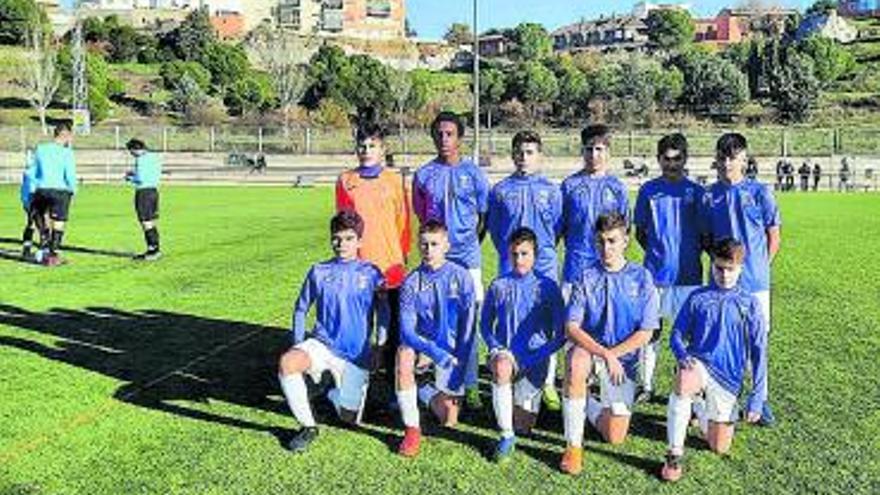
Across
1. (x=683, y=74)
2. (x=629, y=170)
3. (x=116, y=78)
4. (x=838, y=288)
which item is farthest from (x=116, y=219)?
(x=683, y=74)

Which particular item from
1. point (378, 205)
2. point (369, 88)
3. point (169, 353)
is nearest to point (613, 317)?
point (378, 205)

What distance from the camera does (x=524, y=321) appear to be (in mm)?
5898

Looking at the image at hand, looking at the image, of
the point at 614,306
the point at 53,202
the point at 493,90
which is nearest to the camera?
the point at 614,306

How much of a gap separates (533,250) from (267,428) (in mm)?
2045

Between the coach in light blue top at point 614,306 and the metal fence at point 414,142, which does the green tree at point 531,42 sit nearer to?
the metal fence at point 414,142

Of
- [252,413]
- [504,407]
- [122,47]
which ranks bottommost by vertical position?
[252,413]

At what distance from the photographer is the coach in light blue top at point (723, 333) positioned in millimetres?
5676

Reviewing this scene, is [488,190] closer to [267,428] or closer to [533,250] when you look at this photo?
[533,250]

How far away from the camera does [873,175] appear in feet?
128

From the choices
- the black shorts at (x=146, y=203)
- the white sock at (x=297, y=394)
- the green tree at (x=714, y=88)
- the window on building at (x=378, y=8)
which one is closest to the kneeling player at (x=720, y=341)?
the white sock at (x=297, y=394)

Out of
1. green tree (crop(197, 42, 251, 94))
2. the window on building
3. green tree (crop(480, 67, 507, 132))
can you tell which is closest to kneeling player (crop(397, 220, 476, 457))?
green tree (crop(197, 42, 251, 94))

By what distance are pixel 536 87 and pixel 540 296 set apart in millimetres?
79928

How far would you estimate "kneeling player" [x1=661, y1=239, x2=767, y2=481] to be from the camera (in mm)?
5660

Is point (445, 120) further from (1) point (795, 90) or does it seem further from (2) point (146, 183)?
(1) point (795, 90)
